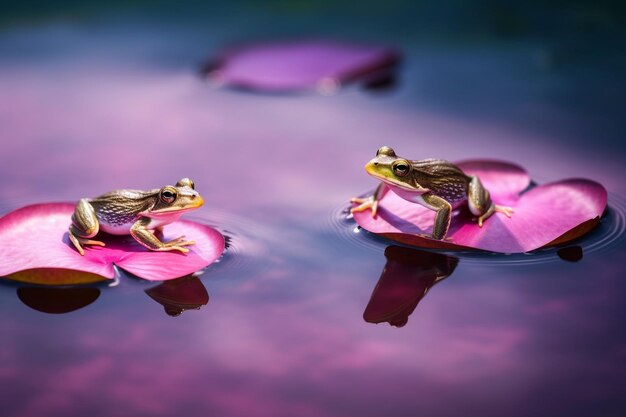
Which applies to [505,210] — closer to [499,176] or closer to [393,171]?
[499,176]

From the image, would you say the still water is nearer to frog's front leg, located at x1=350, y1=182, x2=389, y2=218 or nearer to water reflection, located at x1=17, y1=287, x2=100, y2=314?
water reflection, located at x1=17, y1=287, x2=100, y2=314

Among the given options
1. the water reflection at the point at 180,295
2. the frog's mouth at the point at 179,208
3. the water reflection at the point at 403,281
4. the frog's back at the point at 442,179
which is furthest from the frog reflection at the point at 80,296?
the frog's back at the point at 442,179

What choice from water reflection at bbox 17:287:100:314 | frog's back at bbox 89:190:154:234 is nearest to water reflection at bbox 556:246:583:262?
frog's back at bbox 89:190:154:234

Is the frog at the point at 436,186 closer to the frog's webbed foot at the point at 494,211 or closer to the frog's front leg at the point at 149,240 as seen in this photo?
the frog's webbed foot at the point at 494,211

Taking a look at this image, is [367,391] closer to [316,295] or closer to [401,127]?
[316,295]

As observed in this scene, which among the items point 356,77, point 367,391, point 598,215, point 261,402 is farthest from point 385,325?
point 356,77

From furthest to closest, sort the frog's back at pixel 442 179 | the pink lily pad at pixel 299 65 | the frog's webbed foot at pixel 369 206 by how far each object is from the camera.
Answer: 1. the pink lily pad at pixel 299 65
2. the frog's webbed foot at pixel 369 206
3. the frog's back at pixel 442 179
